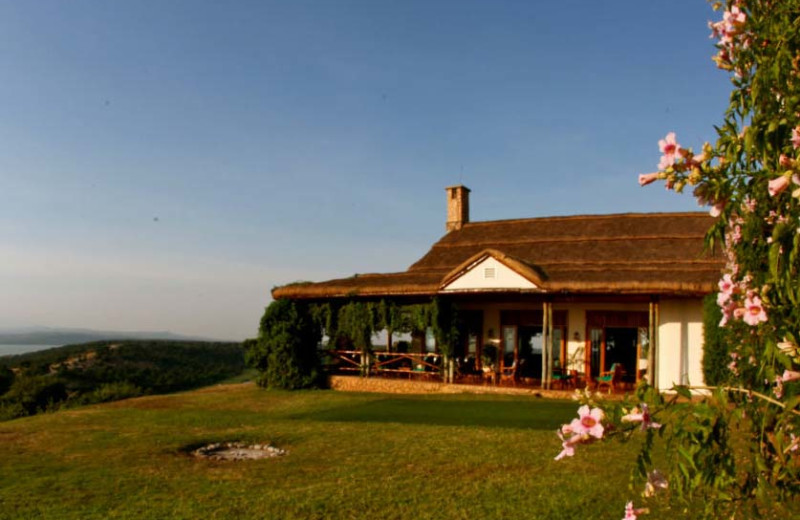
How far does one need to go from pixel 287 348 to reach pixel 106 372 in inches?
594

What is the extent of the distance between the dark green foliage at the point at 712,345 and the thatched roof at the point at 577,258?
1.65ft

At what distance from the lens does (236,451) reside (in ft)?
36.3

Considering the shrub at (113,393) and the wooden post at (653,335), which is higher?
the wooden post at (653,335)

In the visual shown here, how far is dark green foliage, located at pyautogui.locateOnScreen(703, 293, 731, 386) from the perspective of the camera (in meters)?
15.9

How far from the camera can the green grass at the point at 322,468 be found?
732 cm

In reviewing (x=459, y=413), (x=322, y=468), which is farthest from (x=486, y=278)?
(x=322, y=468)

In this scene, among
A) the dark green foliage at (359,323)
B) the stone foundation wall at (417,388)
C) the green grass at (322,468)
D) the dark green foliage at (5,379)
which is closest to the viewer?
the green grass at (322,468)

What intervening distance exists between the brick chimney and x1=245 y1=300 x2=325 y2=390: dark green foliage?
887 cm

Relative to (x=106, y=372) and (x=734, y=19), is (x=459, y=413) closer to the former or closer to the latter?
(x=734, y=19)

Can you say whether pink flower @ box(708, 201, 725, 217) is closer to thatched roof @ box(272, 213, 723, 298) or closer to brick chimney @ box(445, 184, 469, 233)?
thatched roof @ box(272, 213, 723, 298)

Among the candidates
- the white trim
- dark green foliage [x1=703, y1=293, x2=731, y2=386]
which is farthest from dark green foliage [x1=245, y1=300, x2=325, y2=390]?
dark green foliage [x1=703, y1=293, x2=731, y2=386]

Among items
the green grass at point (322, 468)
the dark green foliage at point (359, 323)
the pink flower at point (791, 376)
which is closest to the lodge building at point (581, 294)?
the dark green foliage at point (359, 323)

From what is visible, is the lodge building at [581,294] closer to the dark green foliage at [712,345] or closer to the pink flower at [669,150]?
the dark green foliage at [712,345]

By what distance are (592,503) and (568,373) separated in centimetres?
1245
